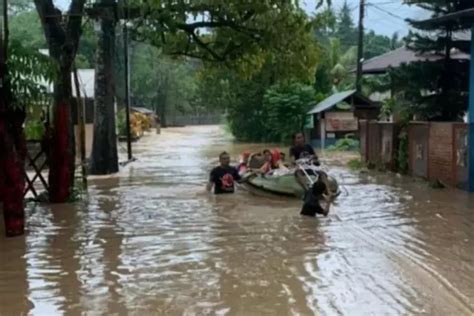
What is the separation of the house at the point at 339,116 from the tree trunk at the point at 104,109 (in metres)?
15.7

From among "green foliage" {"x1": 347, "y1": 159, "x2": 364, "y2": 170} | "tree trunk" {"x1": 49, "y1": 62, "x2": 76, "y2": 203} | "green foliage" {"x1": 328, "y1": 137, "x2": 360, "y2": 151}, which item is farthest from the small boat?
"green foliage" {"x1": 328, "y1": 137, "x2": 360, "y2": 151}

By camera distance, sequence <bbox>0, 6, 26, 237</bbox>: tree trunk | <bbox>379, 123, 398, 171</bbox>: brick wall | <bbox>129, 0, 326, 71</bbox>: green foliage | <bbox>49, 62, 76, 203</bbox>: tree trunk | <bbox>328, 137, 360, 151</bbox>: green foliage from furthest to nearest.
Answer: <bbox>328, 137, 360, 151</bbox>: green foliage, <bbox>379, 123, 398, 171</bbox>: brick wall, <bbox>129, 0, 326, 71</bbox>: green foliage, <bbox>49, 62, 76, 203</bbox>: tree trunk, <bbox>0, 6, 26, 237</bbox>: tree trunk

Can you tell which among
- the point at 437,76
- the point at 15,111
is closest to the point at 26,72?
the point at 15,111

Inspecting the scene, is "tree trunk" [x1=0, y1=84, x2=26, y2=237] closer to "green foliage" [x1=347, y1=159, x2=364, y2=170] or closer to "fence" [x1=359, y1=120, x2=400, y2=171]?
"fence" [x1=359, y1=120, x2=400, y2=171]

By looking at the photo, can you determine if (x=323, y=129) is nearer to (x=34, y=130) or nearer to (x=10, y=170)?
(x=34, y=130)

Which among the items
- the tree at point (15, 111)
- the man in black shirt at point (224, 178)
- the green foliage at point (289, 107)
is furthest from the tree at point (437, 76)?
the green foliage at point (289, 107)

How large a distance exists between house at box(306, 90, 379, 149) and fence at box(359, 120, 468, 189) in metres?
11.8

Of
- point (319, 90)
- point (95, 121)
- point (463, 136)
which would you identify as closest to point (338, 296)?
point (463, 136)

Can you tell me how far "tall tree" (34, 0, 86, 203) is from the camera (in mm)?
15680

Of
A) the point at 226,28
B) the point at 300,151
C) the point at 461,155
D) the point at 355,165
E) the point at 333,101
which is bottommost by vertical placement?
the point at 355,165

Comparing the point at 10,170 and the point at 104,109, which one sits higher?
the point at 104,109

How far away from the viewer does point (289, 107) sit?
4472 cm

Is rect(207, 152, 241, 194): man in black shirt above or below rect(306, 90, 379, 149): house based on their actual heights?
below

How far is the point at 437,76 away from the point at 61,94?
1159cm
